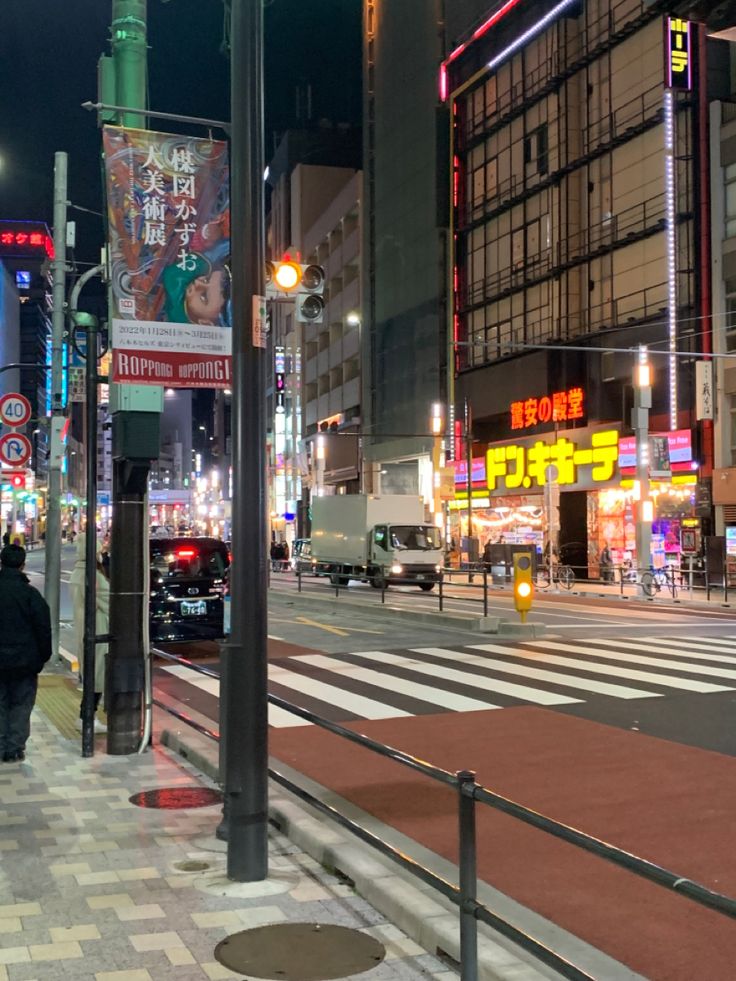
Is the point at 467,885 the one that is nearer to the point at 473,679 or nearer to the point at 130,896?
the point at 130,896

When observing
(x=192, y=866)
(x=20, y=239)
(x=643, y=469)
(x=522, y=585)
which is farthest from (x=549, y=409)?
(x=20, y=239)

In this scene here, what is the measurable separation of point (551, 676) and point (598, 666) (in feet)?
4.26

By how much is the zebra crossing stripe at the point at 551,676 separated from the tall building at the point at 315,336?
51679 millimetres

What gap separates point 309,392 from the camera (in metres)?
87.6

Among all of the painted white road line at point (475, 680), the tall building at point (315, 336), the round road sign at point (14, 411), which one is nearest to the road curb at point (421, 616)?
the painted white road line at point (475, 680)

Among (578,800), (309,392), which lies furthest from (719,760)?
(309,392)

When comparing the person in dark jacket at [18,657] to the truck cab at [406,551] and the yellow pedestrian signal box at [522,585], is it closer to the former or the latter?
the yellow pedestrian signal box at [522,585]

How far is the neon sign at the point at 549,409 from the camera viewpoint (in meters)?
43.6

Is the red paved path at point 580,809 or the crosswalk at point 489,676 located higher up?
the red paved path at point 580,809

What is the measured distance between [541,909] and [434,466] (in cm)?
5186

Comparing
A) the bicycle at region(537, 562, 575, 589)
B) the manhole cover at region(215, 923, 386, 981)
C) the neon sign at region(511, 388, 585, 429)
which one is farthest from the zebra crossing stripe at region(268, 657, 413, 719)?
the neon sign at region(511, 388, 585, 429)

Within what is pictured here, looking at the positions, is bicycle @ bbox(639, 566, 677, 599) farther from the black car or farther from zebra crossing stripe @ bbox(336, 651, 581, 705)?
the black car

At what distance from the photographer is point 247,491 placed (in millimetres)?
5871

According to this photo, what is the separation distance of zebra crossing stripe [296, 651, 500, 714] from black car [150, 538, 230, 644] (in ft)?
6.12
